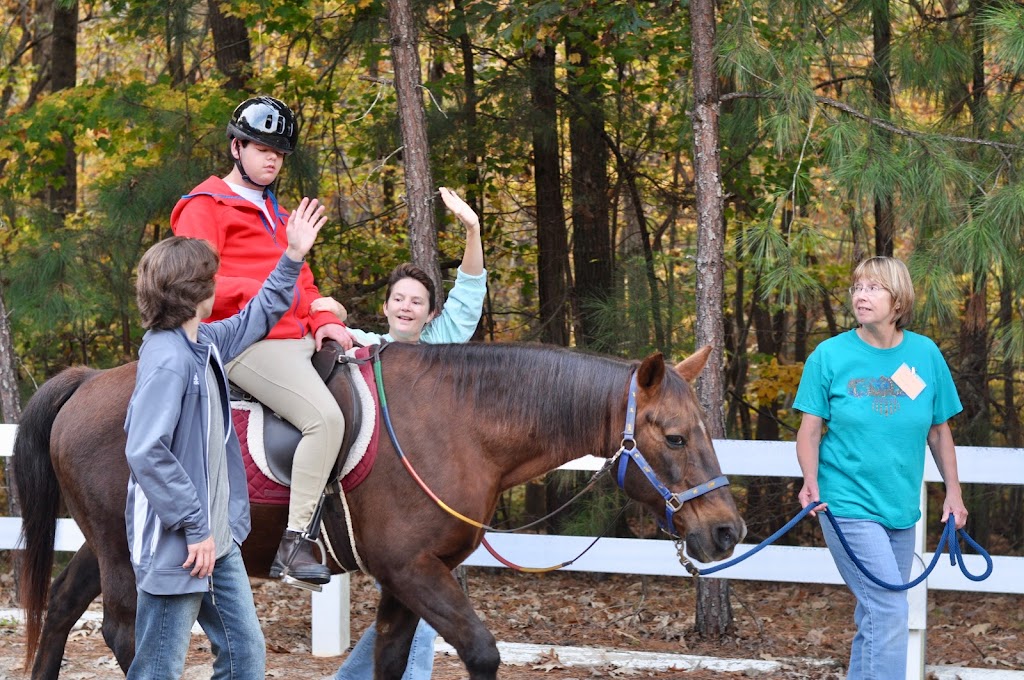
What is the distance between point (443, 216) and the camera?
9.82 metres

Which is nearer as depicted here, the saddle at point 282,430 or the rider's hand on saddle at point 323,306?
the saddle at point 282,430

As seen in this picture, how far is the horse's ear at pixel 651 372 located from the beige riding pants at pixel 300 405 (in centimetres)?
107

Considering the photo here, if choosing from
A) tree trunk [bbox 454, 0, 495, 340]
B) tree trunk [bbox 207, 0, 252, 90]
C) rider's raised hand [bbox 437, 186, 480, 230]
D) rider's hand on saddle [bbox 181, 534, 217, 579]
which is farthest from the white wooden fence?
tree trunk [bbox 207, 0, 252, 90]

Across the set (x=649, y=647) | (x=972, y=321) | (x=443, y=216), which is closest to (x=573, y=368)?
(x=649, y=647)

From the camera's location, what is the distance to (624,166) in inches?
375

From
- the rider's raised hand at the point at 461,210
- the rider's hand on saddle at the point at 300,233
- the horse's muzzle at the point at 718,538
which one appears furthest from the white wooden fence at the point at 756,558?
the rider's hand on saddle at the point at 300,233

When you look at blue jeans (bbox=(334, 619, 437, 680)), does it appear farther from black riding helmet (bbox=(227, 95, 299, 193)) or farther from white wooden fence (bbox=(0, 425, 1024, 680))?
black riding helmet (bbox=(227, 95, 299, 193))

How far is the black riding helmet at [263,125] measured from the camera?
12.8 feet

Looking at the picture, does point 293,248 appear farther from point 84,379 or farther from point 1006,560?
point 1006,560

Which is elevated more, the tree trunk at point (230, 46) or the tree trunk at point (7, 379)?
the tree trunk at point (230, 46)

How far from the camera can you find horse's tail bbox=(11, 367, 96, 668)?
4078 millimetres

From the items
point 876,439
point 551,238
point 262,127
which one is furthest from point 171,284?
point 551,238

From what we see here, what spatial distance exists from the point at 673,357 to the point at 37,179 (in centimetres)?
619

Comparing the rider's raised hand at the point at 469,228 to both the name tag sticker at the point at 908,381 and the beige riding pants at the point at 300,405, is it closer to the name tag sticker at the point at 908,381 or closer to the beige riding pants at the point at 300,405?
the beige riding pants at the point at 300,405
